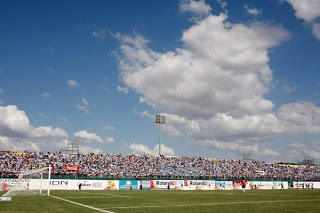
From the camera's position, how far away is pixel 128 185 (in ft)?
214

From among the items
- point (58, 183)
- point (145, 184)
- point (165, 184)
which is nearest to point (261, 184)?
point (165, 184)

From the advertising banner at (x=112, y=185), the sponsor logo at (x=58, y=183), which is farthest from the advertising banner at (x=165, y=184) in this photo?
the sponsor logo at (x=58, y=183)

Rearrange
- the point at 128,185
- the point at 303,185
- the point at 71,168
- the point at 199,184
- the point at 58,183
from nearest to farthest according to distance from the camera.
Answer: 1. the point at 58,183
2. the point at 71,168
3. the point at 128,185
4. the point at 199,184
5. the point at 303,185

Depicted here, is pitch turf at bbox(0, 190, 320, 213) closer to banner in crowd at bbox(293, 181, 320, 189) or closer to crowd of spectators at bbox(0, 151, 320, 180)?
crowd of spectators at bbox(0, 151, 320, 180)

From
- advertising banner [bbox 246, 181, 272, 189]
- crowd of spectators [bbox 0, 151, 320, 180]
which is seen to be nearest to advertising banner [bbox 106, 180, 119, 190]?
crowd of spectators [bbox 0, 151, 320, 180]

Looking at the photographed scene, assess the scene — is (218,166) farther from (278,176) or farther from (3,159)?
(3,159)

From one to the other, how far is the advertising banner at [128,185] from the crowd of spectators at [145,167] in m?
2.29

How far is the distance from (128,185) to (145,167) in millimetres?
12918

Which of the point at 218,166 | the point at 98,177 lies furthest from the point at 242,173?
the point at 98,177

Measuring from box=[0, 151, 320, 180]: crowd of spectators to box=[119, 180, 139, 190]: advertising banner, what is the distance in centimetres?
229

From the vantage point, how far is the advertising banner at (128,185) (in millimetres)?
64688

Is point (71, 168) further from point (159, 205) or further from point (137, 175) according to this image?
point (159, 205)

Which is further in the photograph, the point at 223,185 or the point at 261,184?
the point at 261,184

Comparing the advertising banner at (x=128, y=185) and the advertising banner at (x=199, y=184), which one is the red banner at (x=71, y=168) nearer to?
the advertising banner at (x=128, y=185)
